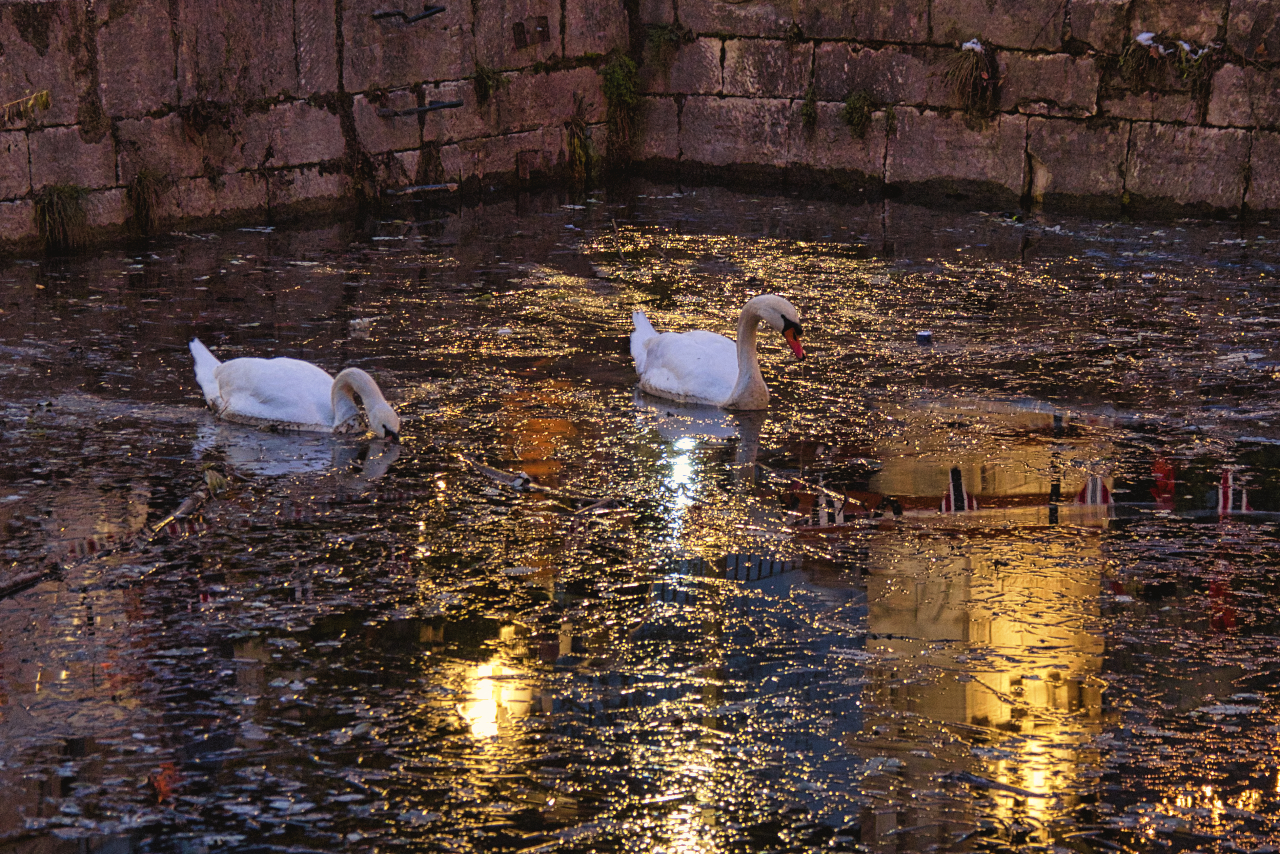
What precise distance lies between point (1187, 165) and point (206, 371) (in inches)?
303

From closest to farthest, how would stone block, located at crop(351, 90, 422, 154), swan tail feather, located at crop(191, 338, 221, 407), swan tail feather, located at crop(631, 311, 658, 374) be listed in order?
1. swan tail feather, located at crop(191, 338, 221, 407)
2. swan tail feather, located at crop(631, 311, 658, 374)
3. stone block, located at crop(351, 90, 422, 154)

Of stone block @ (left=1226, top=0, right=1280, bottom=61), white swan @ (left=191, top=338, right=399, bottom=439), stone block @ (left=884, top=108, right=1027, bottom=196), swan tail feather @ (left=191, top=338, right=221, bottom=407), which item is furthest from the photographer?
stone block @ (left=884, top=108, right=1027, bottom=196)

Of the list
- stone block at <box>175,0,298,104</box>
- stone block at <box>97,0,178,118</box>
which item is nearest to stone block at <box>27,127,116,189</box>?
stone block at <box>97,0,178,118</box>

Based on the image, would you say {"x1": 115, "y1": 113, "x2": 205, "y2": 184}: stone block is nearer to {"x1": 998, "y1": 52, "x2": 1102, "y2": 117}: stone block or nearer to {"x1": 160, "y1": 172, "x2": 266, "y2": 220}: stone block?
{"x1": 160, "y1": 172, "x2": 266, "y2": 220}: stone block

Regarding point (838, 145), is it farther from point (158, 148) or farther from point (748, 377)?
point (748, 377)

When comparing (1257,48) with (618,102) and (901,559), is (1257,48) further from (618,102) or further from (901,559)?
(901,559)

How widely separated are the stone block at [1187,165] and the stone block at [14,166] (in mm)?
7836

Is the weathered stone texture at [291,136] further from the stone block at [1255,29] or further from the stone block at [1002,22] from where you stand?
the stone block at [1255,29]

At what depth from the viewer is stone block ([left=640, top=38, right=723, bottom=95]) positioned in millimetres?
13406

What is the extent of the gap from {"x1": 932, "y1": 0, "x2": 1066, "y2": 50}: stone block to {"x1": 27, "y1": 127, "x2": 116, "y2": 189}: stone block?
20.8ft

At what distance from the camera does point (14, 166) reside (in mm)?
9883

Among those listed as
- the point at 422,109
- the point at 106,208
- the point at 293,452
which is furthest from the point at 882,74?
the point at 293,452

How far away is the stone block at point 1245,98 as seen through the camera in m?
11.1

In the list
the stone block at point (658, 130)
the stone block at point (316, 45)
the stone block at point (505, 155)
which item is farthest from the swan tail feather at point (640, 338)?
the stone block at point (658, 130)
